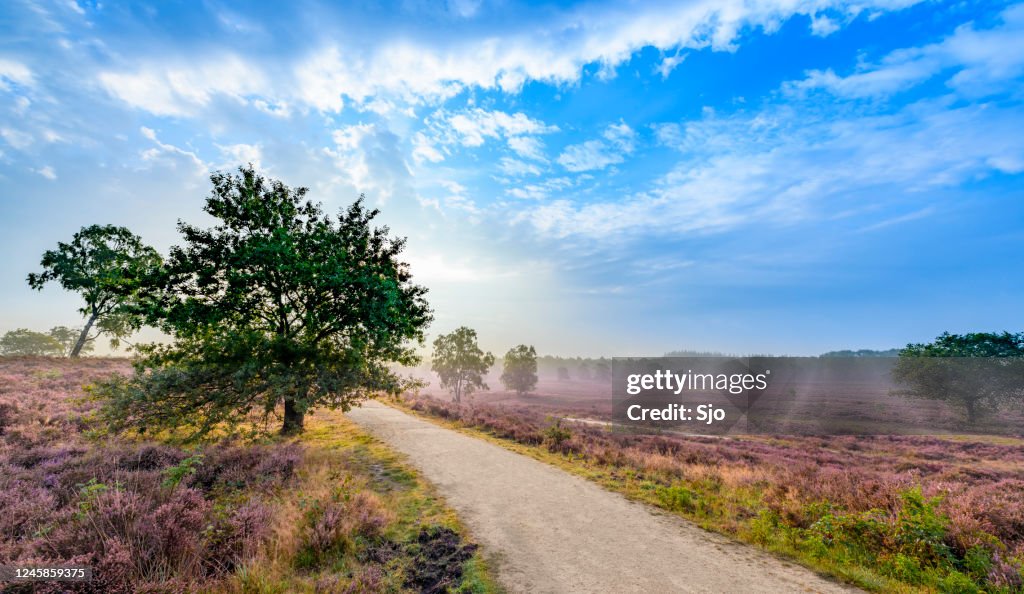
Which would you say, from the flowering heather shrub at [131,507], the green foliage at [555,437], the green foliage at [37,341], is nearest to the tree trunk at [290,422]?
the flowering heather shrub at [131,507]

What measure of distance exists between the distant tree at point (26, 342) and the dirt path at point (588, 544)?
4954 inches

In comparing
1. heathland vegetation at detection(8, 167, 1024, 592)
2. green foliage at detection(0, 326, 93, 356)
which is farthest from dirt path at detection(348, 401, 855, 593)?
green foliage at detection(0, 326, 93, 356)

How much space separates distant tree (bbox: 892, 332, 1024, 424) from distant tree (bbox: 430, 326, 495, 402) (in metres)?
61.5

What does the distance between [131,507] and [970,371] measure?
76.0 meters

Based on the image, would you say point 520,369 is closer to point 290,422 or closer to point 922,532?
point 290,422

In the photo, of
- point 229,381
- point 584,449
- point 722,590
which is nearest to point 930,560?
point 722,590

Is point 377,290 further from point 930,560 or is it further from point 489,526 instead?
point 930,560

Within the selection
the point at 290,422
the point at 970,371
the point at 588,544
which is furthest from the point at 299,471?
the point at 970,371

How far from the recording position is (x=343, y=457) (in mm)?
13891

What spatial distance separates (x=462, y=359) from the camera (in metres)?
66.1

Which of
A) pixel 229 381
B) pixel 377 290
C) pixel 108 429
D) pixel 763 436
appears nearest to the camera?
pixel 108 429

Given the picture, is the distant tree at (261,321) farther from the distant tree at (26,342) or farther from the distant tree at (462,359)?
the distant tree at (26,342)

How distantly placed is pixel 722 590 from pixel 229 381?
16265 mm

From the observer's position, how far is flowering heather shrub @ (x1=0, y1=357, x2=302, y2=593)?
195 inches
